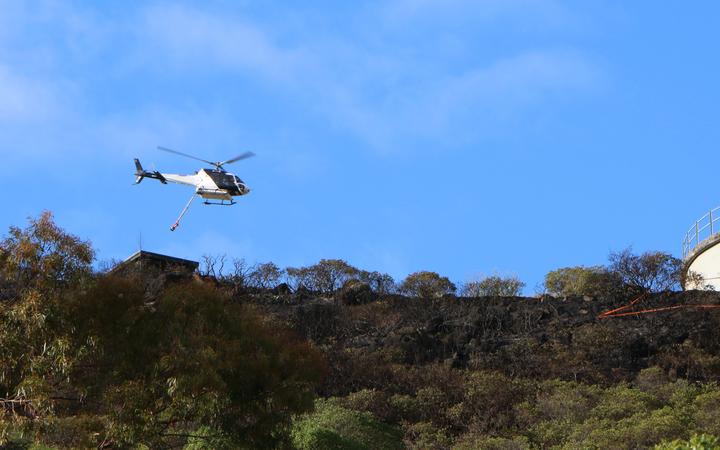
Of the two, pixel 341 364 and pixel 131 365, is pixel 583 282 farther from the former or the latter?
pixel 131 365

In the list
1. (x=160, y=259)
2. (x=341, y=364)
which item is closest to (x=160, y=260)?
(x=160, y=259)

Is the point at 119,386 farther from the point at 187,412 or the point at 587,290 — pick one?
the point at 587,290

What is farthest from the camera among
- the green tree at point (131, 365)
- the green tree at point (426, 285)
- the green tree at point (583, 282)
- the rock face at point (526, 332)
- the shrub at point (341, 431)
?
the green tree at point (426, 285)

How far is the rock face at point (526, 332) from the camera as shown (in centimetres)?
3278

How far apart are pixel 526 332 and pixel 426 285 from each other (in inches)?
408

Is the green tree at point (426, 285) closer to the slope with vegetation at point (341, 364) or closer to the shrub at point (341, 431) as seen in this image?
the slope with vegetation at point (341, 364)

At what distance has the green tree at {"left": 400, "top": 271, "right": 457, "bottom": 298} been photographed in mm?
43941

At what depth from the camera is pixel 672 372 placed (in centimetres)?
3106

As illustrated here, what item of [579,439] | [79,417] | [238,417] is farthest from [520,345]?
[79,417]

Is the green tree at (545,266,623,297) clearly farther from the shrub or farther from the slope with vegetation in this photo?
the shrub

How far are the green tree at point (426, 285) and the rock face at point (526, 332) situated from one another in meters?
2.28

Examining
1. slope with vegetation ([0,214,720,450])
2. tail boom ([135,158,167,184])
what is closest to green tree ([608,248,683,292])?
slope with vegetation ([0,214,720,450])

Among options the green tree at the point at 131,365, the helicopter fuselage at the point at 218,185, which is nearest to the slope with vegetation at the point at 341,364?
the green tree at the point at 131,365

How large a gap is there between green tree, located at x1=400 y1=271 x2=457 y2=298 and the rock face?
228 centimetres
